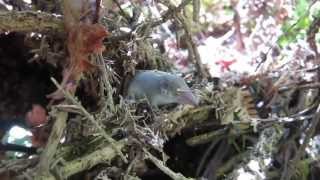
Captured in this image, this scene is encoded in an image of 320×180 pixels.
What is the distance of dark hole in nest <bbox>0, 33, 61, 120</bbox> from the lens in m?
1.08

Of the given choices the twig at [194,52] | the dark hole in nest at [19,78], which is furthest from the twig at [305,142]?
the dark hole in nest at [19,78]

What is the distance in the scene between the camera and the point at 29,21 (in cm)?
85

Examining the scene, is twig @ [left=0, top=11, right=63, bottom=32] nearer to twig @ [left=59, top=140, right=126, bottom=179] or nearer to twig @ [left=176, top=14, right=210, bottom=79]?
twig @ [left=59, top=140, right=126, bottom=179]

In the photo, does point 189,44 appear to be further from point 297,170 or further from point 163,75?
point 297,170

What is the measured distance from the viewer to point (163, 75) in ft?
3.33

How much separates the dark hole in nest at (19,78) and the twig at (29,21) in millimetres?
210

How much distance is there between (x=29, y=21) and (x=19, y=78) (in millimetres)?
285

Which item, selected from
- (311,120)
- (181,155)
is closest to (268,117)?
(311,120)

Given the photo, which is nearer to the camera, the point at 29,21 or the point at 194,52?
the point at 29,21

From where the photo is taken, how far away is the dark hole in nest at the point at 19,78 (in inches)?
42.6

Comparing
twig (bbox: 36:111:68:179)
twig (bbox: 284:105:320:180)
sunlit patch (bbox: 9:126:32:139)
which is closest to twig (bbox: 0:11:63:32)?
twig (bbox: 36:111:68:179)

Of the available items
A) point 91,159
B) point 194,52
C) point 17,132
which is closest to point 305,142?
point 194,52

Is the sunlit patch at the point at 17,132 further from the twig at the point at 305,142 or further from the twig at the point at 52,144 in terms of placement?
Answer: the twig at the point at 305,142

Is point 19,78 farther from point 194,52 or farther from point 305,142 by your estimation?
point 305,142
